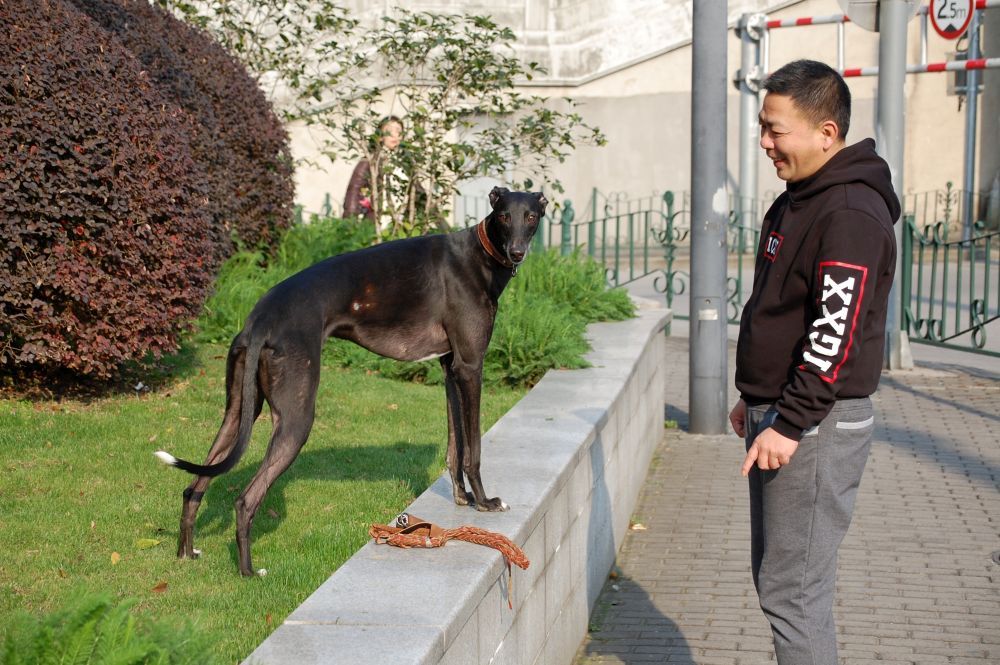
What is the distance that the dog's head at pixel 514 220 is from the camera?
4766mm

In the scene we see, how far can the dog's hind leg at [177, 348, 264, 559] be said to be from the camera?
15.2 feet

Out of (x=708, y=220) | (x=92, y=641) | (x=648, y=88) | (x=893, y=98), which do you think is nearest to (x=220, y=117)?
(x=708, y=220)

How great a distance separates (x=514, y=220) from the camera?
4.77 m

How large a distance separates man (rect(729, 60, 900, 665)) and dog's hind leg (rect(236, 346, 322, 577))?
5.43 ft

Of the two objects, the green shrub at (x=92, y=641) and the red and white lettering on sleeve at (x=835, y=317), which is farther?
the red and white lettering on sleeve at (x=835, y=317)

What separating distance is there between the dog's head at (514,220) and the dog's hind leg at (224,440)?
110cm

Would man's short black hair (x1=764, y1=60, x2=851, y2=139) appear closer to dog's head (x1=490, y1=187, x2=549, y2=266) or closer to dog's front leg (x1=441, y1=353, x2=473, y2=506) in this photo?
dog's head (x1=490, y1=187, x2=549, y2=266)

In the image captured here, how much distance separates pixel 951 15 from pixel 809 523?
1016cm

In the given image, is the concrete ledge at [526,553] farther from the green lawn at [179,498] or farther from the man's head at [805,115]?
the man's head at [805,115]

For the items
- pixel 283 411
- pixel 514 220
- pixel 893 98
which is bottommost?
pixel 283 411

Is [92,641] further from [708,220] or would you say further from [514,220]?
[708,220]

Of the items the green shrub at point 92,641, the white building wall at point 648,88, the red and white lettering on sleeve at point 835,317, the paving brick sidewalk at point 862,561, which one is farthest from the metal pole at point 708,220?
the white building wall at point 648,88

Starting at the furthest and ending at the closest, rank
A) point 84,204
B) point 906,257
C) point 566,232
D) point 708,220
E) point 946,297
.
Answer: point 946,297 < point 566,232 < point 906,257 < point 708,220 < point 84,204

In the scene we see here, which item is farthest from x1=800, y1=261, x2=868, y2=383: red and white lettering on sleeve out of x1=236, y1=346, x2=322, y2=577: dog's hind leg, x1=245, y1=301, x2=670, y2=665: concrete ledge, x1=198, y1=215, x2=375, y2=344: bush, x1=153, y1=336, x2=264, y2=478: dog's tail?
x1=198, y1=215, x2=375, y2=344: bush
